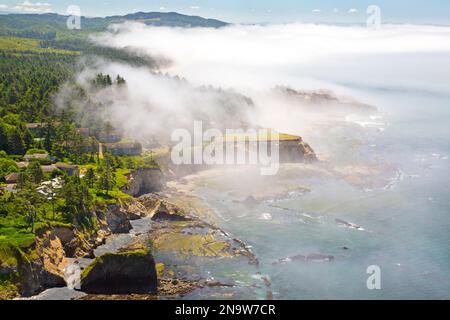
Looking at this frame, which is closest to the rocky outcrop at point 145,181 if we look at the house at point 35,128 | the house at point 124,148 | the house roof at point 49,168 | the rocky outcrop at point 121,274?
the house at point 124,148

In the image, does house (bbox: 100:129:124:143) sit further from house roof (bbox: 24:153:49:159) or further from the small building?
the small building

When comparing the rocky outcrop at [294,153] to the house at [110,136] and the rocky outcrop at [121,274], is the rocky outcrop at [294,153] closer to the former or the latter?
the house at [110,136]

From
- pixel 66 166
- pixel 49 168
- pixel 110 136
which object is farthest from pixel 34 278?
pixel 110 136

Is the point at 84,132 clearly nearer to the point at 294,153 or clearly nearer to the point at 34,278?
the point at 294,153

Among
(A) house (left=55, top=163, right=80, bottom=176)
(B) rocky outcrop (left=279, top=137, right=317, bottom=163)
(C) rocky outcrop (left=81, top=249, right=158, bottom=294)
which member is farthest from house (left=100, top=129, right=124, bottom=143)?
(C) rocky outcrop (left=81, top=249, right=158, bottom=294)
